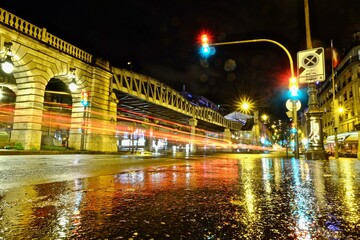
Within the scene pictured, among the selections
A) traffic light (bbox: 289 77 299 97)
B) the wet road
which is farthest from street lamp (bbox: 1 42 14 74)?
traffic light (bbox: 289 77 299 97)

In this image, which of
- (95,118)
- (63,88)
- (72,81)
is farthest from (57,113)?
(72,81)

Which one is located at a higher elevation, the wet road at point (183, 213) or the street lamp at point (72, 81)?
the street lamp at point (72, 81)

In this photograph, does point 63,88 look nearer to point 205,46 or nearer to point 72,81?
point 72,81

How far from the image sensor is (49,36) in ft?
62.6

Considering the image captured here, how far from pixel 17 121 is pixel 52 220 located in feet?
59.9

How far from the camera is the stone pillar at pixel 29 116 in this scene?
55.1 feet

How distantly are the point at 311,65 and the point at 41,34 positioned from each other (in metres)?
17.8

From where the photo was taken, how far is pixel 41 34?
18312 mm

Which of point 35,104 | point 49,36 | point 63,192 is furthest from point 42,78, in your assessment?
point 63,192

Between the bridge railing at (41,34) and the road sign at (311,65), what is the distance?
53.9 feet

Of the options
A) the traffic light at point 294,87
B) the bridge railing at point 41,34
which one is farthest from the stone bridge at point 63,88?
the traffic light at point 294,87

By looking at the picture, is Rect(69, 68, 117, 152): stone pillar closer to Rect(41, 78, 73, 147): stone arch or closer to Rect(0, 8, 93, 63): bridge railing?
Rect(0, 8, 93, 63): bridge railing

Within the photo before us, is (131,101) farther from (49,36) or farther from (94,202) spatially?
(94,202)

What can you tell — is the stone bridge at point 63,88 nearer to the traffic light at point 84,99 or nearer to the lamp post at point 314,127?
the traffic light at point 84,99
